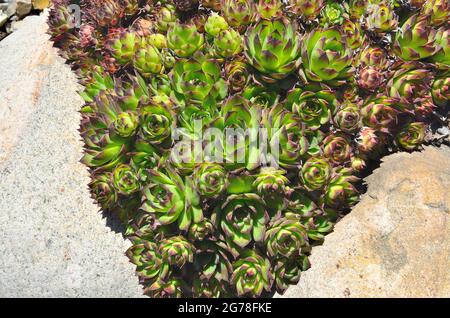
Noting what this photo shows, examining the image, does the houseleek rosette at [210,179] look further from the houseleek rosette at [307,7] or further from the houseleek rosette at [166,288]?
the houseleek rosette at [307,7]

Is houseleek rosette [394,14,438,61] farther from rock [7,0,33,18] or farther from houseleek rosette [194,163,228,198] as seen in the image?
rock [7,0,33,18]

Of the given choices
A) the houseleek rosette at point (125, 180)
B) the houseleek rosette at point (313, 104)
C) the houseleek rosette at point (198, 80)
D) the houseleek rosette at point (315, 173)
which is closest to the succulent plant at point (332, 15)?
the houseleek rosette at point (313, 104)

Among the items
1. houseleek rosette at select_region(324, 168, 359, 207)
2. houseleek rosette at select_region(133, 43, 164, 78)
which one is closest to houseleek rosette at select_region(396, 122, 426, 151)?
houseleek rosette at select_region(324, 168, 359, 207)

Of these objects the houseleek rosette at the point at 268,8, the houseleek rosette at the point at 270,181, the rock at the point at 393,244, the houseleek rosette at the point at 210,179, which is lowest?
the rock at the point at 393,244

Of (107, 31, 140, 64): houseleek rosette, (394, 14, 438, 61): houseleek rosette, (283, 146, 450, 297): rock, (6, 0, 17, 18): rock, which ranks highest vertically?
(107, 31, 140, 64): houseleek rosette

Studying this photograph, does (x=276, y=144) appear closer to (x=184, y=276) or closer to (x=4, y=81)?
(x=184, y=276)

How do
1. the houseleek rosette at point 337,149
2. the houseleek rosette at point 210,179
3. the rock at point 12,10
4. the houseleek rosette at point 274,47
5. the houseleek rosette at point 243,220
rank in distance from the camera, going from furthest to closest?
the rock at point 12,10 → the houseleek rosette at point 337,149 → the houseleek rosette at point 274,47 → the houseleek rosette at point 243,220 → the houseleek rosette at point 210,179

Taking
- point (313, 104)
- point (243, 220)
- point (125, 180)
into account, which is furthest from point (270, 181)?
point (125, 180)
